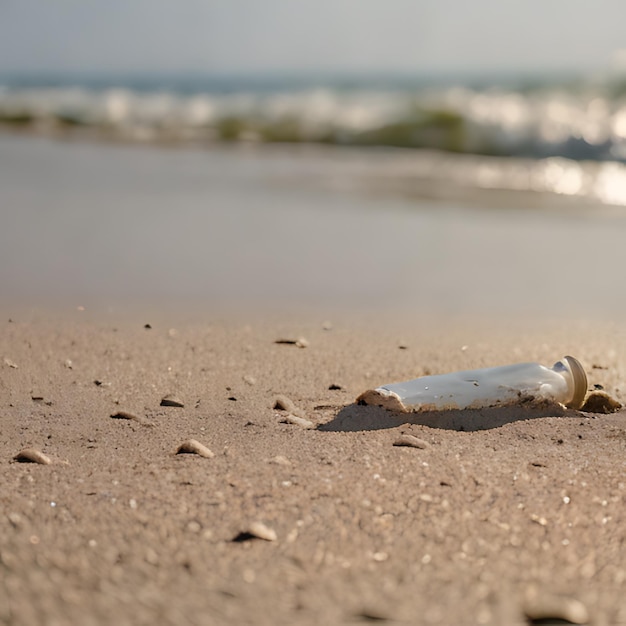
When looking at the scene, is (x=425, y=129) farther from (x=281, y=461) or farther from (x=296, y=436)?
(x=281, y=461)

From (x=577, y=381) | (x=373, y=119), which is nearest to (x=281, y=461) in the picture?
(x=577, y=381)

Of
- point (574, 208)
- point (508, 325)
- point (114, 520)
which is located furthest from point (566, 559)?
point (574, 208)

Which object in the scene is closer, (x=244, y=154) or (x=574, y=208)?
(x=574, y=208)

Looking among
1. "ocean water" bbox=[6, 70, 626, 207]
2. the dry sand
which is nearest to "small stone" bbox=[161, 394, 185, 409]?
the dry sand

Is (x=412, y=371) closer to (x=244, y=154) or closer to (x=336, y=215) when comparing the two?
→ (x=336, y=215)

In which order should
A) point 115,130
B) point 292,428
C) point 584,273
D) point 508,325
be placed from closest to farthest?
1. point 292,428
2. point 508,325
3. point 584,273
4. point 115,130

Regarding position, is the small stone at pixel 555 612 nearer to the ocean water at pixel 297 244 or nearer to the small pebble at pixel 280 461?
the small pebble at pixel 280 461
